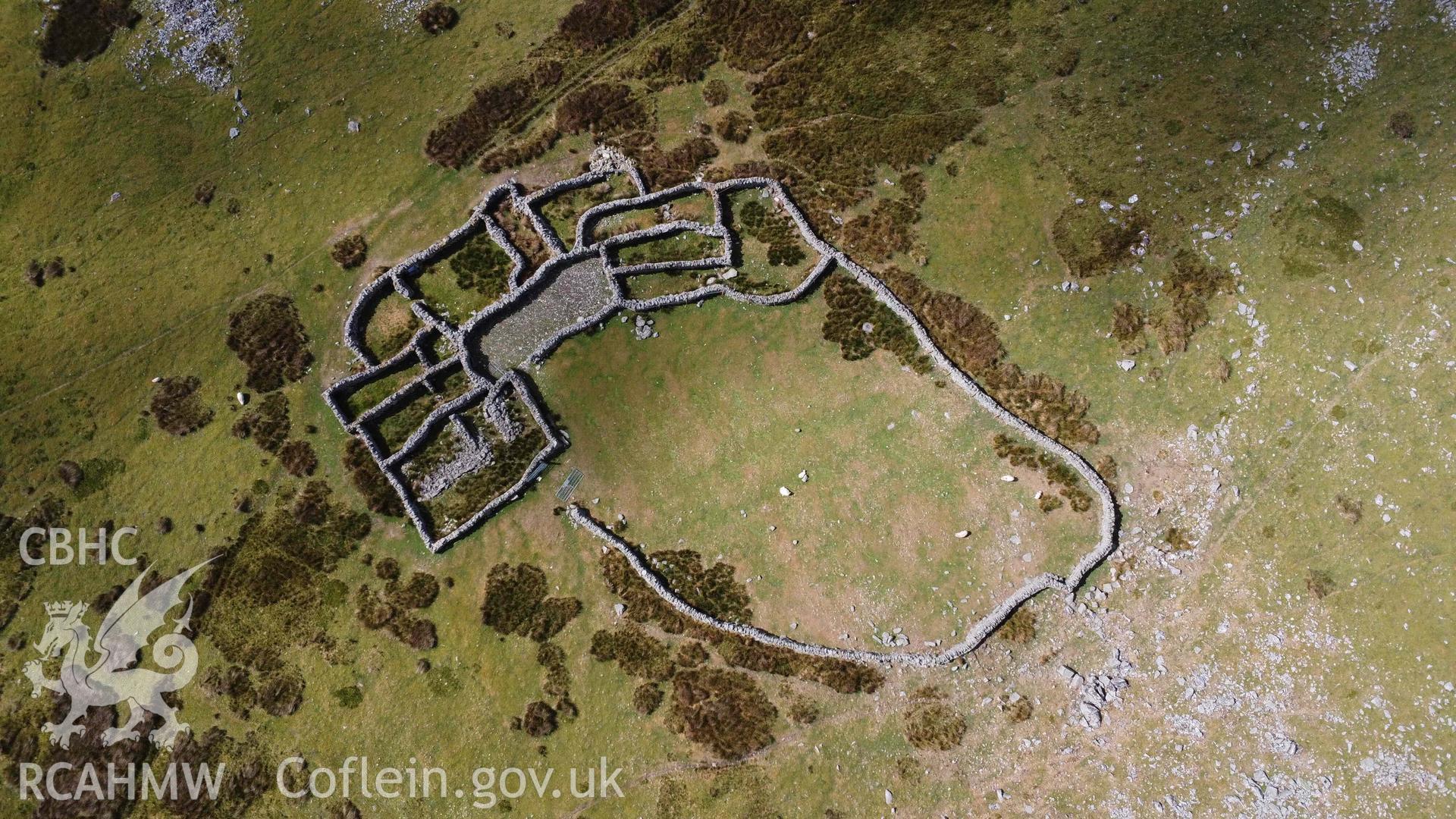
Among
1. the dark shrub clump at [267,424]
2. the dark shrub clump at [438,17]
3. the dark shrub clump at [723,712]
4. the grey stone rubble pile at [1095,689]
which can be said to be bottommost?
the grey stone rubble pile at [1095,689]

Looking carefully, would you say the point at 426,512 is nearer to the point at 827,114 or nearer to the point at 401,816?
the point at 401,816

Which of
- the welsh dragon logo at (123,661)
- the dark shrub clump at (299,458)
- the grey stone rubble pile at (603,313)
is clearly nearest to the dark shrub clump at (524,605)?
the grey stone rubble pile at (603,313)

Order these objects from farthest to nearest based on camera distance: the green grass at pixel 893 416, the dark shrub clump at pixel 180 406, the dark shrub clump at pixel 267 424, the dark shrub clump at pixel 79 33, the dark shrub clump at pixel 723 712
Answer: the dark shrub clump at pixel 79 33
the dark shrub clump at pixel 180 406
the dark shrub clump at pixel 267 424
the dark shrub clump at pixel 723 712
the green grass at pixel 893 416

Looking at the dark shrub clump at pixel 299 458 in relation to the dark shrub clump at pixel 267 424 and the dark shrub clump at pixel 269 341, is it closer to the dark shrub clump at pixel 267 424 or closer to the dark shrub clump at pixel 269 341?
the dark shrub clump at pixel 267 424

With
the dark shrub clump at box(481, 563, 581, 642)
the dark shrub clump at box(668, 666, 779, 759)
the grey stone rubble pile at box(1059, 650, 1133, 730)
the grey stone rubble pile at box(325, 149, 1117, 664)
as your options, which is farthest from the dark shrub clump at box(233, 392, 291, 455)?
the grey stone rubble pile at box(1059, 650, 1133, 730)

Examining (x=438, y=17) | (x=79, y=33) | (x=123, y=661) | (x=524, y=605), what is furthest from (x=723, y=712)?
(x=79, y=33)

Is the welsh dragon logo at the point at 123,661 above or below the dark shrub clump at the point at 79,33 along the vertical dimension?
below

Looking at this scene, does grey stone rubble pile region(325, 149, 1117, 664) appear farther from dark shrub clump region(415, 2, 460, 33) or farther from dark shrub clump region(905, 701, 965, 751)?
dark shrub clump region(415, 2, 460, 33)

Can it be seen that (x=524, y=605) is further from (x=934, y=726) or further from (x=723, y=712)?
(x=934, y=726)
